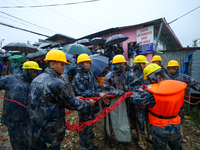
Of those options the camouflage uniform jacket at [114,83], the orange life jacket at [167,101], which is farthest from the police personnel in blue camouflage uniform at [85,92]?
the orange life jacket at [167,101]

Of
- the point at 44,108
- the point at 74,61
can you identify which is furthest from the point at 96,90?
the point at 74,61

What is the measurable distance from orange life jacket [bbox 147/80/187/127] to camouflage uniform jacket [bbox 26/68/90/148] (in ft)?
4.84

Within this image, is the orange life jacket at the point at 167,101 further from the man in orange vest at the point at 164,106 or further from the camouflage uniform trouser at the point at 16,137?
the camouflage uniform trouser at the point at 16,137

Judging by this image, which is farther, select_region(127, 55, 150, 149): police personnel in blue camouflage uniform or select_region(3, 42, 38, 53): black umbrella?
select_region(3, 42, 38, 53): black umbrella

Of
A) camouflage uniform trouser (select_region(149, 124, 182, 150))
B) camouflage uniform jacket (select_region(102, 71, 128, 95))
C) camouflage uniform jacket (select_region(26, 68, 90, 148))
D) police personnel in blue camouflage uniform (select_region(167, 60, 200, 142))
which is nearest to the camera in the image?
camouflage uniform jacket (select_region(26, 68, 90, 148))

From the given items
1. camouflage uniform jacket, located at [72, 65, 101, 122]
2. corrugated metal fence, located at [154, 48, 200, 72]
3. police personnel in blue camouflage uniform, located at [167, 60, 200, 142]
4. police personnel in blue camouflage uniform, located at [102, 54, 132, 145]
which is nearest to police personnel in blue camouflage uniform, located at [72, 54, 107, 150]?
camouflage uniform jacket, located at [72, 65, 101, 122]

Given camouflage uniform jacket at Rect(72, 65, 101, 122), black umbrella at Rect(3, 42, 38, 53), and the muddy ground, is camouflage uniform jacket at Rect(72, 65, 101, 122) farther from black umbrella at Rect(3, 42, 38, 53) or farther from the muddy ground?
black umbrella at Rect(3, 42, 38, 53)

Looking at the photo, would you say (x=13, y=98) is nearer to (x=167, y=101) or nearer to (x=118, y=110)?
(x=118, y=110)

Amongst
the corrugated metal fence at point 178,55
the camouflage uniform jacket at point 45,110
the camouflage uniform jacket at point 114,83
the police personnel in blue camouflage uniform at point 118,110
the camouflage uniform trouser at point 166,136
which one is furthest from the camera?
the corrugated metal fence at point 178,55

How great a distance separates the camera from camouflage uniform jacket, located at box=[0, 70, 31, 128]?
2.27 meters

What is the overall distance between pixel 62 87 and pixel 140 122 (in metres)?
2.49

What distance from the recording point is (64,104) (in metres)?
1.65

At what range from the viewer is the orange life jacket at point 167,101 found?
1619 millimetres

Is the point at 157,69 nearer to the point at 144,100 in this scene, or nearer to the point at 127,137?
the point at 144,100
